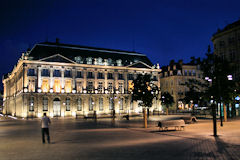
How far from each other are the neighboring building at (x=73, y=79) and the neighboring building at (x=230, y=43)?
24288 mm

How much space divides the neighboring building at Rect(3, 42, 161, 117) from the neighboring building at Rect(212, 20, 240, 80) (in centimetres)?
2429

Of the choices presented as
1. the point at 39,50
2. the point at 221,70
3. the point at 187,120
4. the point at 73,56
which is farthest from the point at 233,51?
the point at 39,50

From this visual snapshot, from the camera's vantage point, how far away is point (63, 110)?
6725 centimetres

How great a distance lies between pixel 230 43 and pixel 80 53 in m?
40.1

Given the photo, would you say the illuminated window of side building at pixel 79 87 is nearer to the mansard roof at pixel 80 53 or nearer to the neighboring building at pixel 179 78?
the mansard roof at pixel 80 53

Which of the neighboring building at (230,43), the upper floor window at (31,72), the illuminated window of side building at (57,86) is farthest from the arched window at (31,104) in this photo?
the neighboring building at (230,43)

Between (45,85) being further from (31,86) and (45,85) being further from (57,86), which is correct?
(31,86)

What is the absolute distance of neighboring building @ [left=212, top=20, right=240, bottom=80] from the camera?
1836 inches

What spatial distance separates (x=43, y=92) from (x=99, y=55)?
20.3 metres

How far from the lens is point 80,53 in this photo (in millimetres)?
74312

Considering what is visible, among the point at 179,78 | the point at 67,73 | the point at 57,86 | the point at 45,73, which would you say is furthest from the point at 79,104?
the point at 179,78

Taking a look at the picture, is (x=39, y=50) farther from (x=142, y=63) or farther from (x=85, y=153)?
(x=85, y=153)

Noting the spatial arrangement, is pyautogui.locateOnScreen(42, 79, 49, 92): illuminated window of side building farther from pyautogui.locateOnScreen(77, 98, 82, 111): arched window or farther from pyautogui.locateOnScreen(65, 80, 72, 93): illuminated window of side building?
pyautogui.locateOnScreen(77, 98, 82, 111): arched window

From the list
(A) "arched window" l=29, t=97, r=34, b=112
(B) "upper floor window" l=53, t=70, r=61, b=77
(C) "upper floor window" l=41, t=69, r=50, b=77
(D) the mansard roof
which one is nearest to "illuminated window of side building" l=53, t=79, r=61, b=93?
(B) "upper floor window" l=53, t=70, r=61, b=77
